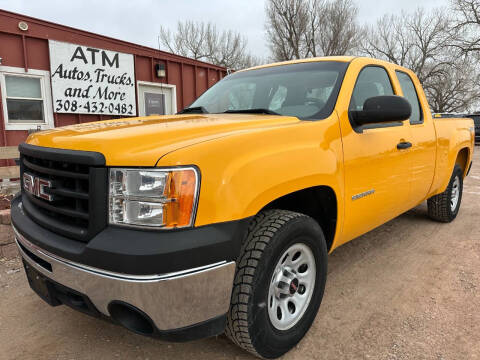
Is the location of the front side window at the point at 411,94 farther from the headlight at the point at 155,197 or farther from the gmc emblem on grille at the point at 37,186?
the gmc emblem on grille at the point at 37,186

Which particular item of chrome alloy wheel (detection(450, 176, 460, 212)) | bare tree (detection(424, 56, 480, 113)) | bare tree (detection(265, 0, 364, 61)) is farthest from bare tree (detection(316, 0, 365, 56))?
chrome alloy wheel (detection(450, 176, 460, 212))

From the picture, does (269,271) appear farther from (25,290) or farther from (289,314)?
(25,290)

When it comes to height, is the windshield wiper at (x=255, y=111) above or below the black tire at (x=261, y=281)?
above

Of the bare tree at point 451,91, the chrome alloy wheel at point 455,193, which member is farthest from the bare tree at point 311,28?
the chrome alloy wheel at point 455,193

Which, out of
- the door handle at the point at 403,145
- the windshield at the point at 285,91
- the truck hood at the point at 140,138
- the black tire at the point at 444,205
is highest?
the windshield at the point at 285,91

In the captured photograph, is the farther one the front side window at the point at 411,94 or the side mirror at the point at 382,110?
the front side window at the point at 411,94

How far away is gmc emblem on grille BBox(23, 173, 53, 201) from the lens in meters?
1.84

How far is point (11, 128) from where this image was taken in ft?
22.3

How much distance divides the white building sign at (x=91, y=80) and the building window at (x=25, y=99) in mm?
195

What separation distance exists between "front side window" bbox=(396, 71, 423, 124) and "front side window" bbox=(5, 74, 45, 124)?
6666 mm

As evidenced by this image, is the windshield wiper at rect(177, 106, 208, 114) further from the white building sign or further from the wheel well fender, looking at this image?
the white building sign

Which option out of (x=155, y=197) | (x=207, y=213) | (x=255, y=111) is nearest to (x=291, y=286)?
(x=207, y=213)

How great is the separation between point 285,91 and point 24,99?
20.3 feet

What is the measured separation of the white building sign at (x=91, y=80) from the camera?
7.26m
